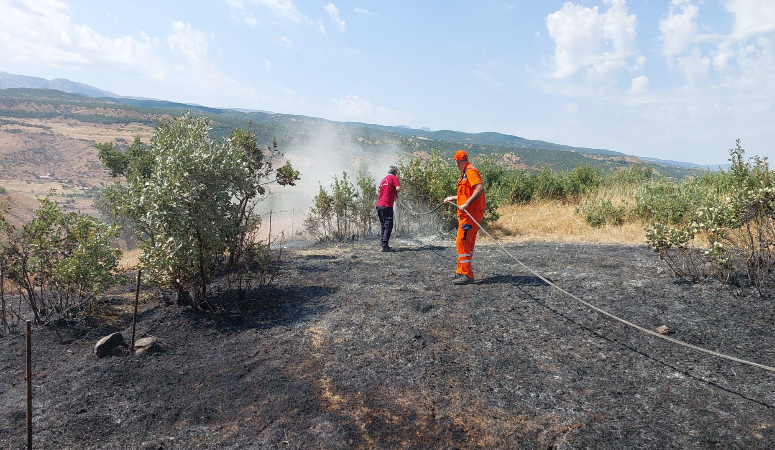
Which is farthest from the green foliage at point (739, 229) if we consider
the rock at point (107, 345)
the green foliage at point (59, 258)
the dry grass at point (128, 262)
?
the dry grass at point (128, 262)

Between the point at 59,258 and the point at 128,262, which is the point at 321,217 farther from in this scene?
the point at 59,258

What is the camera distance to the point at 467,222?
6.02m

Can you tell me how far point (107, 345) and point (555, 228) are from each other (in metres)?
9.60

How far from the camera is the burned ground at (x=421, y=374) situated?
284 centimetres

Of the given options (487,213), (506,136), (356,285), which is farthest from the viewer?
(506,136)

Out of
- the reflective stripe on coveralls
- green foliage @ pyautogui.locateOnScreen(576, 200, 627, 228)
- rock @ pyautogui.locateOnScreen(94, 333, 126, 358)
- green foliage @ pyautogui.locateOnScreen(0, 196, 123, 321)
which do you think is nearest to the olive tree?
green foliage @ pyautogui.locateOnScreen(0, 196, 123, 321)

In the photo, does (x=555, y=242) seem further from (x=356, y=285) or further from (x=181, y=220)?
(x=181, y=220)

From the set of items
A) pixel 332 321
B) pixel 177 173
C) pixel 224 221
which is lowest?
pixel 332 321

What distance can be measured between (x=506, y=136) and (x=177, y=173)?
19353cm

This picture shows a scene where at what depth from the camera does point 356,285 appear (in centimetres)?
624

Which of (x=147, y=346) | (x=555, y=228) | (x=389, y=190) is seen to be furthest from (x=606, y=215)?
(x=147, y=346)

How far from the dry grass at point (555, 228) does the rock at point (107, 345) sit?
7.92 meters

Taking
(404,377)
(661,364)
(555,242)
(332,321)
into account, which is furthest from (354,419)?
(555,242)

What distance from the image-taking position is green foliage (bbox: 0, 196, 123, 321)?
4879 mm
